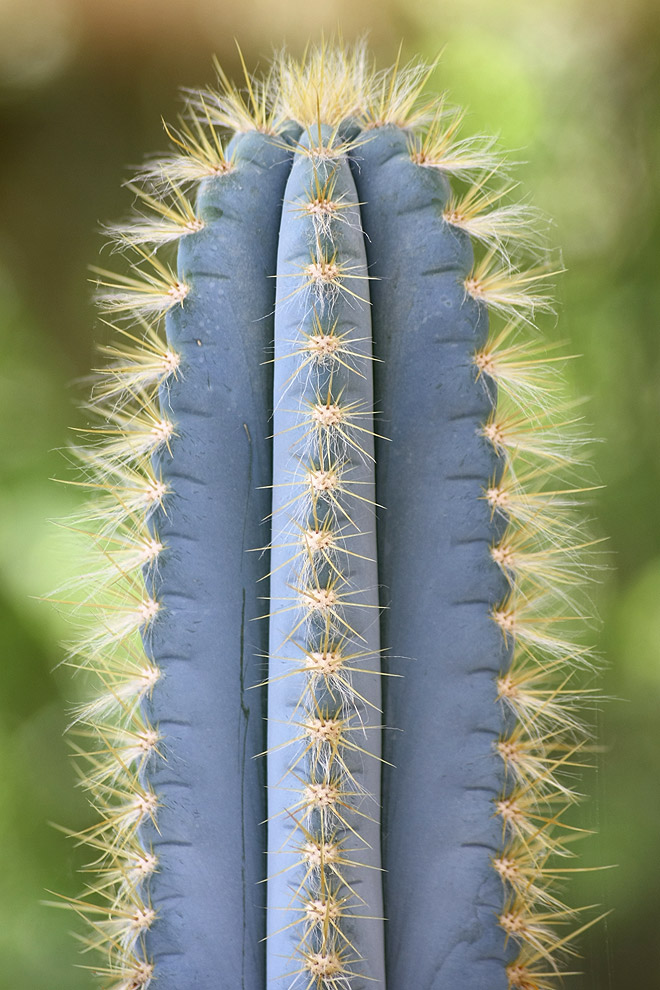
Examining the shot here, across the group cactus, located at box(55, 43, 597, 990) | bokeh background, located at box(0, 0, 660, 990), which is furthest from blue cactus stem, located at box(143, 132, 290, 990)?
bokeh background, located at box(0, 0, 660, 990)

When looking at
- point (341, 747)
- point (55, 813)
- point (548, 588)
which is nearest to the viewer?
point (341, 747)

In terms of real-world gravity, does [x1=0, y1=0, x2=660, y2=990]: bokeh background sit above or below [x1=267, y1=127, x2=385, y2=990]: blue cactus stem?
above

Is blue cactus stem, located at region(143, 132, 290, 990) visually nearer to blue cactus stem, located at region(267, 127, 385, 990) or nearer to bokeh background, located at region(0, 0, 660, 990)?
blue cactus stem, located at region(267, 127, 385, 990)

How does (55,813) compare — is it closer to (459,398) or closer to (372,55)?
(459,398)

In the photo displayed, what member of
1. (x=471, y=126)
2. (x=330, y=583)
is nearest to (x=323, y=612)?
(x=330, y=583)

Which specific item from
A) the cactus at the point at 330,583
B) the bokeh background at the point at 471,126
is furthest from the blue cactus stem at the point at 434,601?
the bokeh background at the point at 471,126

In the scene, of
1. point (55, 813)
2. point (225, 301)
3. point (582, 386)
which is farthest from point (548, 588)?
point (55, 813)

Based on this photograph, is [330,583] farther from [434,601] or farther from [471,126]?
[471,126]
